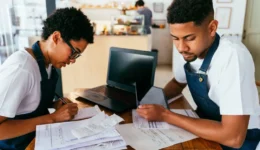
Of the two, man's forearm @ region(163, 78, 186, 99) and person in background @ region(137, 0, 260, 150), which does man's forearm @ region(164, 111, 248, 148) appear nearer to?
person in background @ region(137, 0, 260, 150)

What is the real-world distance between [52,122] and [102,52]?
1.89 meters

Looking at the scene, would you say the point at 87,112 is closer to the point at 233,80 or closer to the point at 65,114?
the point at 65,114

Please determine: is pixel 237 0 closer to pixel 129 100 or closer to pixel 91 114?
pixel 129 100

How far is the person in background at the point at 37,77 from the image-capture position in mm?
948

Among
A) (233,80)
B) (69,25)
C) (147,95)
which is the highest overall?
(69,25)

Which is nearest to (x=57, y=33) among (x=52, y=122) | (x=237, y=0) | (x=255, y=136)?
(x=52, y=122)

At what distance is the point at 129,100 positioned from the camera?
4.42 feet

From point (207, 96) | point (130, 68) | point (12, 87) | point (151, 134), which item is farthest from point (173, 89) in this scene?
point (12, 87)

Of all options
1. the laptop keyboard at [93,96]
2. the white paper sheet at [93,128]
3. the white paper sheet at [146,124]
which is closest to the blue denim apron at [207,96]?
the white paper sheet at [146,124]

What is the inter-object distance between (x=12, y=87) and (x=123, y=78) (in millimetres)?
727

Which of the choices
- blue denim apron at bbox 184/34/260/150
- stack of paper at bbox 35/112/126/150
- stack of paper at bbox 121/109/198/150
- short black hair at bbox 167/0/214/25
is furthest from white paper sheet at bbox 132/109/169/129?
short black hair at bbox 167/0/214/25

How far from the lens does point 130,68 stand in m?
1.46

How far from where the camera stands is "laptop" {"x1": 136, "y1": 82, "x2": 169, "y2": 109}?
53.5 inches

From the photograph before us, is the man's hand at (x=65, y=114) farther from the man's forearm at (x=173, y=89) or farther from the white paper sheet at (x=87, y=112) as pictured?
the man's forearm at (x=173, y=89)
